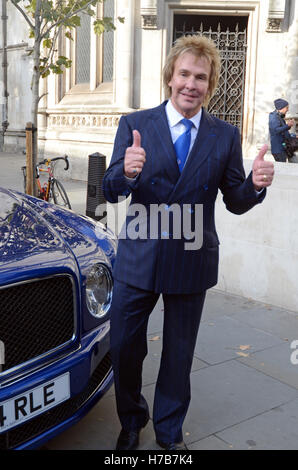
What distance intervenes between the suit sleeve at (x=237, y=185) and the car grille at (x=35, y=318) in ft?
2.79

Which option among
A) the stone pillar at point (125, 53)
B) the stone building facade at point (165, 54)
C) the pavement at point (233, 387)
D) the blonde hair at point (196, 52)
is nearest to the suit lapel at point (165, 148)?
the blonde hair at point (196, 52)

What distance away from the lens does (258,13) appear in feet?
39.2

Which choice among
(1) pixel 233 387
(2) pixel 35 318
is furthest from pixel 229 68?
(2) pixel 35 318

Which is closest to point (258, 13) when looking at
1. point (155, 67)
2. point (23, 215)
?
point (155, 67)

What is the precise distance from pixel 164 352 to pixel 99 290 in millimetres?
447

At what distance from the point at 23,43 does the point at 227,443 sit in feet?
61.5

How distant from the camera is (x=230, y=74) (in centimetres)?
1247

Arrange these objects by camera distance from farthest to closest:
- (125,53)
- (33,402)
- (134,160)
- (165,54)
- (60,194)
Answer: (165,54), (125,53), (60,194), (33,402), (134,160)

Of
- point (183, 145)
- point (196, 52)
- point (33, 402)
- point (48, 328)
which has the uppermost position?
point (196, 52)

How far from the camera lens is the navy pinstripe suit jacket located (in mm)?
2424

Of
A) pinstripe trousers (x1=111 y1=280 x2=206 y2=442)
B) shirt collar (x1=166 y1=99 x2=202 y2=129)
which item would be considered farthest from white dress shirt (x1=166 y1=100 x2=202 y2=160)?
pinstripe trousers (x1=111 y1=280 x2=206 y2=442)

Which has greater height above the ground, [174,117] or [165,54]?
[165,54]

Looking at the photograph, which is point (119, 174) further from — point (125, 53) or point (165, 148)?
point (125, 53)
